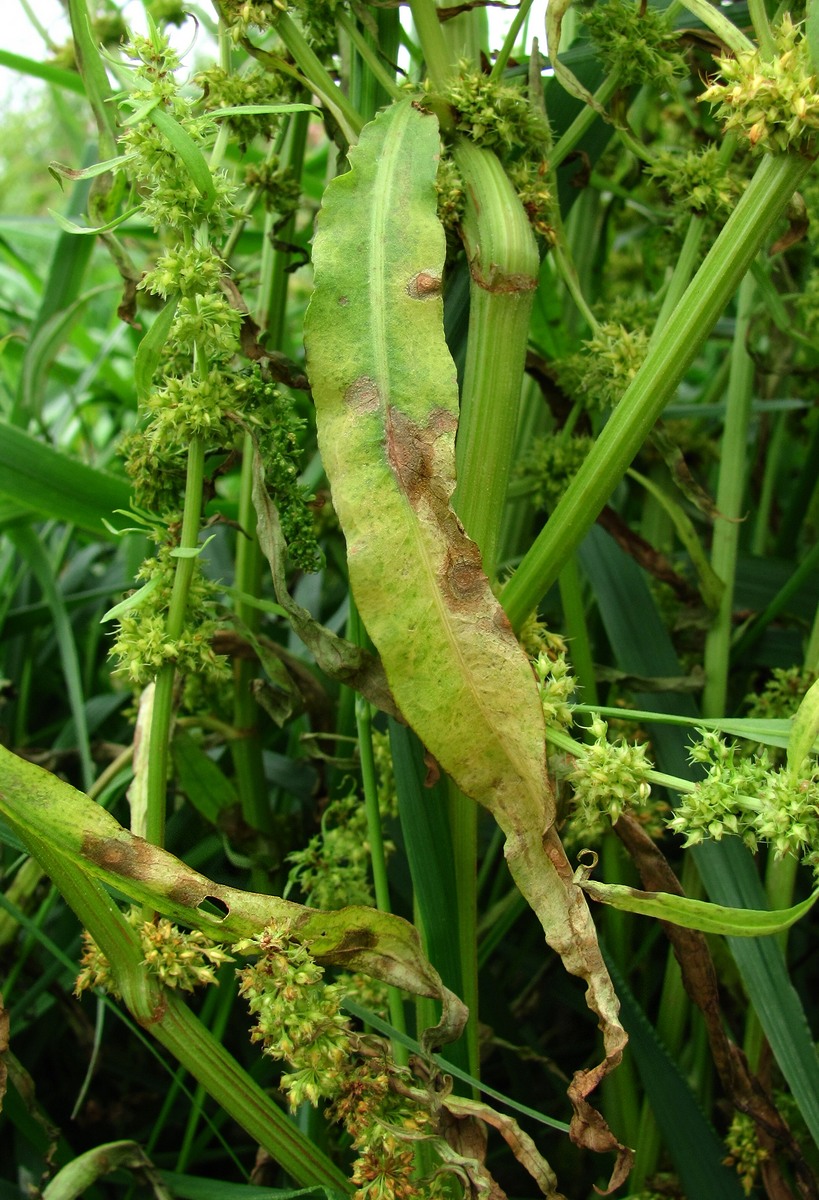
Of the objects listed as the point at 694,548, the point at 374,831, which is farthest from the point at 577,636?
the point at 374,831

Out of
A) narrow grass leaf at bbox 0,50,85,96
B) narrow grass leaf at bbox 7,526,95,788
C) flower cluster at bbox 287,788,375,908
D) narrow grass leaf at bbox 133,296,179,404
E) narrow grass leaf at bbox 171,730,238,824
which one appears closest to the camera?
narrow grass leaf at bbox 133,296,179,404

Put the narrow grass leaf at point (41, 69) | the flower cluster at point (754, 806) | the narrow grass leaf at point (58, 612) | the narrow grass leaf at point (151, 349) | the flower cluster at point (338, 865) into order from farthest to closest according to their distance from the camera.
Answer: the narrow grass leaf at point (41, 69), the narrow grass leaf at point (58, 612), the flower cluster at point (338, 865), the narrow grass leaf at point (151, 349), the flower cluster at point (754, 806)

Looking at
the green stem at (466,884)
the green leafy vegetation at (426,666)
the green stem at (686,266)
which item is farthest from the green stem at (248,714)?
the green stem at (686,266)

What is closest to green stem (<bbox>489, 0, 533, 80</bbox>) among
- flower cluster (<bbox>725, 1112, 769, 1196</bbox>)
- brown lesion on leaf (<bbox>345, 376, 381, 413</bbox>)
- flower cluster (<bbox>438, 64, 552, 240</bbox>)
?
flower cluster (<bbox>438, 64, 552, 240</bbox>)

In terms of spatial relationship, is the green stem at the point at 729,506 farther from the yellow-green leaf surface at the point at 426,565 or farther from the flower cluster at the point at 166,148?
the flower cluster at the point at 166,148

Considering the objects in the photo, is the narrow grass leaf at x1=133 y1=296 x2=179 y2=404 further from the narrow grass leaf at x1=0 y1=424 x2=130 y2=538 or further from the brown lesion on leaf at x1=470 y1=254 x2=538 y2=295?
the narrow grass leaf at x1=0 y1=424 x2=130 y2=538
